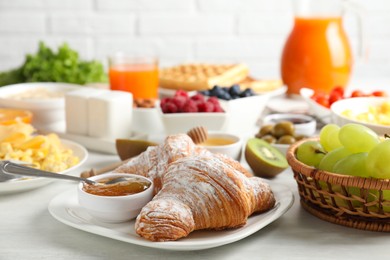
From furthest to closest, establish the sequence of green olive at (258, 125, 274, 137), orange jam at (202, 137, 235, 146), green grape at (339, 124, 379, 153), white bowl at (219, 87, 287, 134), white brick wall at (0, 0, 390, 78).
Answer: white brick wall at (0, 0, 390, 78), white bowl at (219, 87, 287, 134), green olive at (258, 125, 274, 137), orange jam at (202, 137, 235, 146), green grape at (339, 124, 379, 153)

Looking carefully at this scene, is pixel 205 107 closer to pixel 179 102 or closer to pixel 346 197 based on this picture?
pixel 179 102

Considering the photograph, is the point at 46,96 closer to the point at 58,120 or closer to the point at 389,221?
the point at 58,120

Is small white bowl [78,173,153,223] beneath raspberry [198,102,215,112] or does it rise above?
beneath

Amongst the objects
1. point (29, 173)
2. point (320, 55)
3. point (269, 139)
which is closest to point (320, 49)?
point (320, 55)

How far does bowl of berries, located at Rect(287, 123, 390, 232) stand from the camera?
3.44 ft

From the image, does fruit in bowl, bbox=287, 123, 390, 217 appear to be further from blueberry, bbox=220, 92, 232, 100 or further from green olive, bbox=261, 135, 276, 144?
blueberry, bbox=220, 92, 232, 100

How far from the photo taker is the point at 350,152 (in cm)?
114

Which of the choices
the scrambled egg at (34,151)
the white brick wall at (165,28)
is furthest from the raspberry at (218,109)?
the white brick wall at (165,28)

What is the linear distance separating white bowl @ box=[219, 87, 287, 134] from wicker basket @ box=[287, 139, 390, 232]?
58 centimetres

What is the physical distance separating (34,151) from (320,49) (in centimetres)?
116

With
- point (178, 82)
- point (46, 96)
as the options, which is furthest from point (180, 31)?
point (46, 96)

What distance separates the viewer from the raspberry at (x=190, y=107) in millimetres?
1676

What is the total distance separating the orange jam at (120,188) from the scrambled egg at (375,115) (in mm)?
627

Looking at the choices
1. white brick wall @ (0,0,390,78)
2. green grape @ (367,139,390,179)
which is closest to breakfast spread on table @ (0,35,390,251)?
green grape @ (367,139,390,179)
